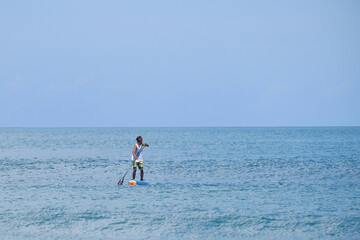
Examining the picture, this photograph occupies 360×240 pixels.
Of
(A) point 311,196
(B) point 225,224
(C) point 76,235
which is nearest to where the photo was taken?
(C) point 76,235

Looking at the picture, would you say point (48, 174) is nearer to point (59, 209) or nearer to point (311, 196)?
point (59, 209)

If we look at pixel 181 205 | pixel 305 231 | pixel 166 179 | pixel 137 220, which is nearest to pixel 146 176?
pixel 166 179

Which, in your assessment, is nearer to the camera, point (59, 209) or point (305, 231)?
point (305, 231)

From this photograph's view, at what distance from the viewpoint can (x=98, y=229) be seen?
1428 centimetres

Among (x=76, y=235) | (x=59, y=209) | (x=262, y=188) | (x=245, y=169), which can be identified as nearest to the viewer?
(x=76, y=235)

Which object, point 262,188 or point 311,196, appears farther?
point 262,188

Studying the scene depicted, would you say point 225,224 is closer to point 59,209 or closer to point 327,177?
point 59,209

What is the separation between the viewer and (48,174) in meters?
28.3

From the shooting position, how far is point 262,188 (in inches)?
850

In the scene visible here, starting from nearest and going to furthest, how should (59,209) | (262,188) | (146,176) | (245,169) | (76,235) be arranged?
(76,235), (59,209), (262,188), (146,176), (245,169)

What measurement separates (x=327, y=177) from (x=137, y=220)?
48.2ft

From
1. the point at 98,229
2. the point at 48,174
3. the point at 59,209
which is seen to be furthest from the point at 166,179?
the point at 98,229

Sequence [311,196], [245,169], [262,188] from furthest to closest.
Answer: [245,169]
[262,188]
[311,196]

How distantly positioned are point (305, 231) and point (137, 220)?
527cm
